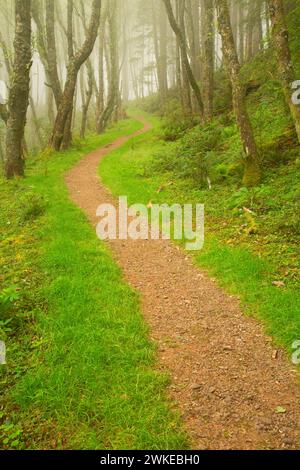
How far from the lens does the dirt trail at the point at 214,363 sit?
375 centimetres

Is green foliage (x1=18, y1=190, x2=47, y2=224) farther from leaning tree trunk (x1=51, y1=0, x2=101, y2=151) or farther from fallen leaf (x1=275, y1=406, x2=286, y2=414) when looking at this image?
leaning tree trunk (x1=51, y1=0, x2=101, y2=151)

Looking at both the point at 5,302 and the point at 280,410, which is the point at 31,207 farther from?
the point at 280,410

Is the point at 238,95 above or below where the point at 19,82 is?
below

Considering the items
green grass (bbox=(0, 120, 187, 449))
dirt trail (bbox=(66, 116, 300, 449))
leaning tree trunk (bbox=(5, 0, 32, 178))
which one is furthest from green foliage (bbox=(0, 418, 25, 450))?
leaning tree trunk (bbox=(5, 0, 32, 178))

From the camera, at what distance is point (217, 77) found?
2495 cm

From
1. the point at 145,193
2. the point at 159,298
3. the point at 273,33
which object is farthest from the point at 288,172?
the point at 159,298

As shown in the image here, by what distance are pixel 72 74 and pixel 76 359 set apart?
1552 cm

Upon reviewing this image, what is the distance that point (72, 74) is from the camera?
17219mm

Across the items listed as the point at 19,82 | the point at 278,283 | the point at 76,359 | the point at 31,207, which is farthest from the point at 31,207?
the point at 278,283

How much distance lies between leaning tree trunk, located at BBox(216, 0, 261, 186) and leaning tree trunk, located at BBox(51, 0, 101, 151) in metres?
8.82

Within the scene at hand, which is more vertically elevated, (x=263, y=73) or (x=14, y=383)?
(x=263, y=73)
